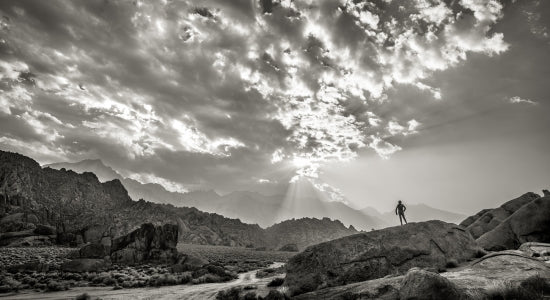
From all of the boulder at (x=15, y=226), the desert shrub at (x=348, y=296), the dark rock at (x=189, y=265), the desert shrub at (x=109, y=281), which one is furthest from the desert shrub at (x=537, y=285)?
the boulder at (x=15, y=226)

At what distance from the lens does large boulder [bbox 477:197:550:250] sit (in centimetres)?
2688

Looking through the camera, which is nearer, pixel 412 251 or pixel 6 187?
pixel 412 251

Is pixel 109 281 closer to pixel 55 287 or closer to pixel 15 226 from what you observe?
pixel 55 287

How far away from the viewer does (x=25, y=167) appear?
461 feet

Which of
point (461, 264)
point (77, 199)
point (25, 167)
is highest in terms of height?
point (25, 167)

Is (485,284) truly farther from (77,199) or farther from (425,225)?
(77,199)

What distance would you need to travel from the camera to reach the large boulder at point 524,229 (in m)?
26.9

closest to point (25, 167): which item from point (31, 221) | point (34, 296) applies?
point (31, 221)

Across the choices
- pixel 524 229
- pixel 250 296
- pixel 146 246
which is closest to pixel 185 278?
pixel 250 296

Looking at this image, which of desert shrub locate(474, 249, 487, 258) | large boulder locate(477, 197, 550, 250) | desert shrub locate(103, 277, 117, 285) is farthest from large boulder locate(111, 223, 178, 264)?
large boulder locate(477, 197, 550, 250)

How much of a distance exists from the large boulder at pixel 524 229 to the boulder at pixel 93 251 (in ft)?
171

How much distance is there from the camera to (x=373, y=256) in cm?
1661

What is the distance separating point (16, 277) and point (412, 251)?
101 feet

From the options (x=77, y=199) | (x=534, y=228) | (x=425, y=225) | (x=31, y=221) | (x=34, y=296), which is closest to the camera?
(x=34, y=296)
